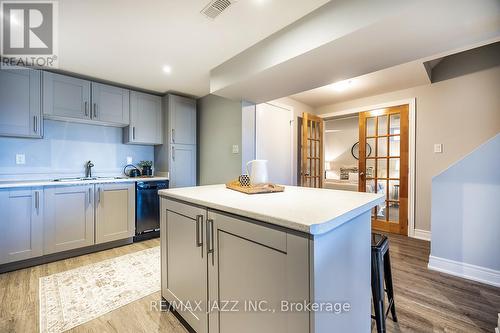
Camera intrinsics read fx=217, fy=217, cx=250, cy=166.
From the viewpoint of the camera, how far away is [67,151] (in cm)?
298

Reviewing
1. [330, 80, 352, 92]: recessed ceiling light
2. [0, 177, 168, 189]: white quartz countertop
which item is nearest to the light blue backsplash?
[0, 177, 168, 189]: white quartz countertop

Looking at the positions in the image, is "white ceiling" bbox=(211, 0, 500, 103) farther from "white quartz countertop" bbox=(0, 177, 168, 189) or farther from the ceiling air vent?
"white quartz countertop" bbox=(0, 177, 168, 189)

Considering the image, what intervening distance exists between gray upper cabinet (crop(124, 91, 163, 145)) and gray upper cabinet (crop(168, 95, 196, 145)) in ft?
0.82

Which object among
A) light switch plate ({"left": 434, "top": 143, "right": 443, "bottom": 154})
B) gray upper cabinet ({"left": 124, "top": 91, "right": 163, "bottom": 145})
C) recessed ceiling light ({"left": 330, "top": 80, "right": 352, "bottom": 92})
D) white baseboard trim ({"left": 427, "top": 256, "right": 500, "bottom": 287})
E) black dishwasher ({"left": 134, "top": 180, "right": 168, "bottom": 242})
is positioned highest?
recessed ceiling light ({"left": 330, "top": 80, "right": 352, "bottom": 92})

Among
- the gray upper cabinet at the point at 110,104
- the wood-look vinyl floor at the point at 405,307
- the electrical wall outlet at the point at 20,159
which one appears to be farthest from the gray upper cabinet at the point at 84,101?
the wood-look vinyl floor at the point at 405,307

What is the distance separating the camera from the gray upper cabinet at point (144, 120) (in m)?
3.27

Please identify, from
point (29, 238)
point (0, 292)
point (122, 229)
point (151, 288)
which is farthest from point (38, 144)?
point (151, 288)

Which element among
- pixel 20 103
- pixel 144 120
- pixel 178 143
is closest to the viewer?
pixel 20 103

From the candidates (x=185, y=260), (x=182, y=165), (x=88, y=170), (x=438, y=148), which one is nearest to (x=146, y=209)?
(x=182, y=165)

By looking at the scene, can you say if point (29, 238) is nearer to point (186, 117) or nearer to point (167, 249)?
point (167, 249)

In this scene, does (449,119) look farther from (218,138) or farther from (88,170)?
(88,170)

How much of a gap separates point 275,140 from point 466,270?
2639mm

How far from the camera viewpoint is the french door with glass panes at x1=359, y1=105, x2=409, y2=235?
346 centimetres

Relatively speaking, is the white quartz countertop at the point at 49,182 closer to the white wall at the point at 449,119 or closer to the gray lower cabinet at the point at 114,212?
the gray lower cabinet at the point at 114,212
